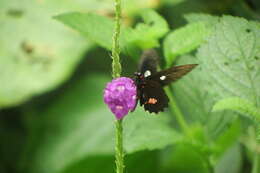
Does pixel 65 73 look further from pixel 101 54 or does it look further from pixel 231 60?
pixel 231 60

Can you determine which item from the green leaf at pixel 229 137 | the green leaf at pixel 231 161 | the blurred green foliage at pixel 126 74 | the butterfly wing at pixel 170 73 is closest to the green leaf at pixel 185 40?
the blurred green foliage at pixel 126 74

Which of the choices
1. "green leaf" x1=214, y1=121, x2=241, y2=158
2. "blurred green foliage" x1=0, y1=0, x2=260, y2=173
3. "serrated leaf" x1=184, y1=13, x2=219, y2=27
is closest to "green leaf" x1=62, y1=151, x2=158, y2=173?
"blurred green foliage" x1=0, y1=0, x2=260, y2=173

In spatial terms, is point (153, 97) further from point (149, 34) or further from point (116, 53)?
point (149, 34)

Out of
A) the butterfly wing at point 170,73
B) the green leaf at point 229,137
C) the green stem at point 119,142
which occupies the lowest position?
the green leaf at point 229,137

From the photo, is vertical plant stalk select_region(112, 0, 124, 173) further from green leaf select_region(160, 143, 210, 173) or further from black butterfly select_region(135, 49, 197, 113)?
green leaf select_region(160, 143, 210, 173)

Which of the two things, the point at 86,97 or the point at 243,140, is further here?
the point at 86,97

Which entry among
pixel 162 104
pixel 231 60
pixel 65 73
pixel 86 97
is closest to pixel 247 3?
pixel 231 60

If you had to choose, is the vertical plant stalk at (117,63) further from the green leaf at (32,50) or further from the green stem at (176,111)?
the green leaf at (32,50)
